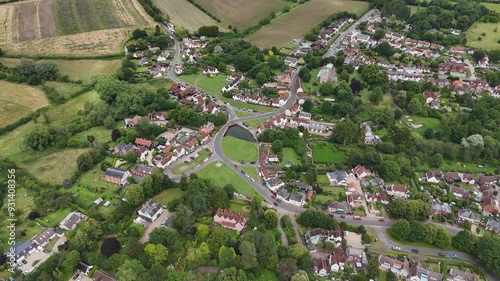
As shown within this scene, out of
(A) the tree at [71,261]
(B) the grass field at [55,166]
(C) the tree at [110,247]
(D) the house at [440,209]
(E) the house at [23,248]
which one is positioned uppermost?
(D) the house at [440,209]

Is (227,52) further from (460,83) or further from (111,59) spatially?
(460,83)

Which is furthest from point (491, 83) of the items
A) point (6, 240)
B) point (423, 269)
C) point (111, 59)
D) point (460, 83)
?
point (6, 240)

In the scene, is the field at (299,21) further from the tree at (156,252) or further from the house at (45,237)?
the house at (45,237)

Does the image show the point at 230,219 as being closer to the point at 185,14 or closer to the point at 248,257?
the point at 248,257

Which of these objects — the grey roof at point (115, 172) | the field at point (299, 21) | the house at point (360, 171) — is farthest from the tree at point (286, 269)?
the field at point (299, 21)

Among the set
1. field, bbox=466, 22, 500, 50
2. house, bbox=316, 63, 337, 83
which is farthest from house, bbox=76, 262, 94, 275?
field, bbox=466, 22, 500, 50

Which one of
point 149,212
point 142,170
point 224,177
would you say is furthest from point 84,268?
point 224,177
